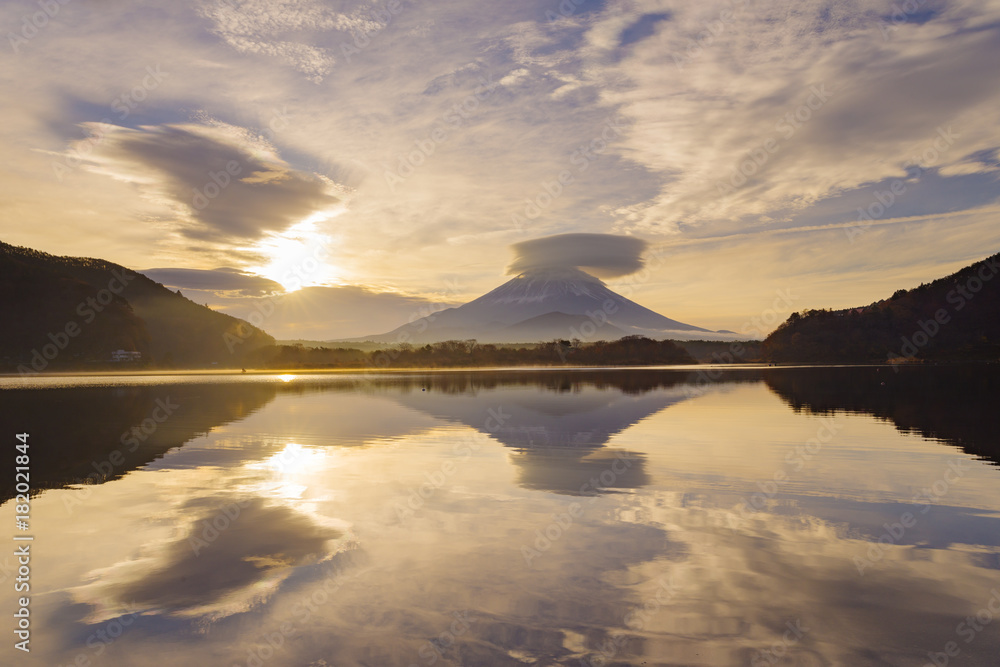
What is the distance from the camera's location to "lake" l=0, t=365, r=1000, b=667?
22.0ft

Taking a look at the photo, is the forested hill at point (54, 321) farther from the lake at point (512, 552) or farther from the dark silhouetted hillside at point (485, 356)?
the lake at point (512, 552)

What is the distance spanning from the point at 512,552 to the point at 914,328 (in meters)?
206

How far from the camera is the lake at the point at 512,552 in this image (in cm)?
671

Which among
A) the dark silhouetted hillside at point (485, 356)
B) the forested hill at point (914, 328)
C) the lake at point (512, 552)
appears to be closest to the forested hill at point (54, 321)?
the dark silhouetted hillside at point (485, 356)

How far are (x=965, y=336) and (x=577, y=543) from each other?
196224 millimetres

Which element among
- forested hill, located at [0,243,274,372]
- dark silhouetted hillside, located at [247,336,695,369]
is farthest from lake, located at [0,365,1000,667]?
forested hill, located at [0,243,274,372]

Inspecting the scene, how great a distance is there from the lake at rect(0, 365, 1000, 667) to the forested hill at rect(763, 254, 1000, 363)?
16329 centimetres

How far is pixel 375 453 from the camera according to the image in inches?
772

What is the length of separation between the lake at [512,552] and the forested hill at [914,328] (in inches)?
6429

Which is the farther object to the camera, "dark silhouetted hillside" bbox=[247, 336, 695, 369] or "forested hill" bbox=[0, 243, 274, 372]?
"forested hill" bbox=[0, 243, 274, 372]

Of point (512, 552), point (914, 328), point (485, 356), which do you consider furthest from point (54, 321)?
point (914, 328)

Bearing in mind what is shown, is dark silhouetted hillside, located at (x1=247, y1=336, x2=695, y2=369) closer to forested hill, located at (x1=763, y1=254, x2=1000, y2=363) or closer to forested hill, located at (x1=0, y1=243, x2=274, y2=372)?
forested hill, located at (x1=763, y1=254, x2=1000, y2=363)

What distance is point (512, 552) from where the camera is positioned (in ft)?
31.9

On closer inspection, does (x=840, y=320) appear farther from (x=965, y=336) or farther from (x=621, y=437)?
(x=621, y=437)
